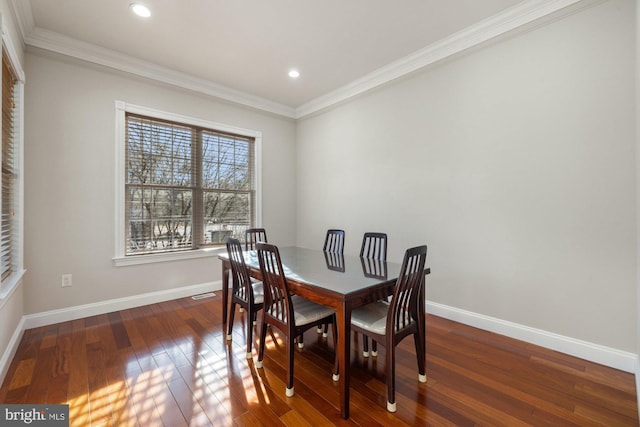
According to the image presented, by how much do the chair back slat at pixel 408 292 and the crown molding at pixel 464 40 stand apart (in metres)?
2.24

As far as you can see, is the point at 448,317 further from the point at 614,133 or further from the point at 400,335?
the point at 614,133

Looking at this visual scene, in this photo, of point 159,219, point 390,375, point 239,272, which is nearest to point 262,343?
point 239,272

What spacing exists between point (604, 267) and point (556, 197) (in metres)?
0.62

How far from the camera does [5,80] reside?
2.29 m

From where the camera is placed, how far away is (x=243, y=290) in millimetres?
2539

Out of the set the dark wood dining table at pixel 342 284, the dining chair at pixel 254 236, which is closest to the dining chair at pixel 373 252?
the dark wood dining table at pixel 342 284

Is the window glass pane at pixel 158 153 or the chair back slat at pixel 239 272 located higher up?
the window glass pane at pixel 158 153

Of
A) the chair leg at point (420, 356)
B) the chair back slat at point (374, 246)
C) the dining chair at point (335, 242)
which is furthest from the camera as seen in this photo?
the dining chair at point (335, 242)

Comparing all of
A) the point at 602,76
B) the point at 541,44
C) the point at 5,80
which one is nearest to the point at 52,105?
the point at 5,80

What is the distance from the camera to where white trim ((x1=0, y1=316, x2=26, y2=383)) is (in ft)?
6.63

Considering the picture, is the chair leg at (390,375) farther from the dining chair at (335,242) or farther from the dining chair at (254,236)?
the dining chair at (254,236)

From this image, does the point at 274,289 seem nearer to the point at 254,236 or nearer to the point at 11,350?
the point at 254,236

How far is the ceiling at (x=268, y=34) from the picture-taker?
8.02 feet

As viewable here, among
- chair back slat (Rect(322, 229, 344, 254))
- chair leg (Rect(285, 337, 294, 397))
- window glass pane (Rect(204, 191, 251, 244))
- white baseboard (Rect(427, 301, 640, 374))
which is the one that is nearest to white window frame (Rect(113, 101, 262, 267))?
window glass pane (Rect(204, 191, 251, 244))
